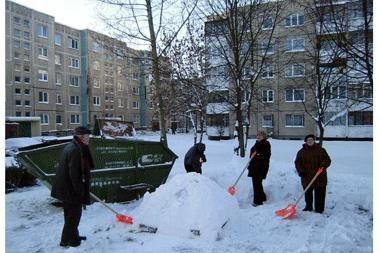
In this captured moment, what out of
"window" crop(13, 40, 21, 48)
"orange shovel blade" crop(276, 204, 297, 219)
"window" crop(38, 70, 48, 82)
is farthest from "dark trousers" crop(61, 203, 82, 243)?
"window" crop(38, 70, 48, 82)

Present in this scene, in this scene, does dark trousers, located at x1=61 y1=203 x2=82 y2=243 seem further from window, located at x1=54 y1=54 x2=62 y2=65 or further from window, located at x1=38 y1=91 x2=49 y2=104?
window, located at x1=54 y1=54 x2=62 y2=65

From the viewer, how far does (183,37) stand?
57.8 ft

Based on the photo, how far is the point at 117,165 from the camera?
8.67 m

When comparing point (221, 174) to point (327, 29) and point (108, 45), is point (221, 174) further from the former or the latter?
point (108, 45)

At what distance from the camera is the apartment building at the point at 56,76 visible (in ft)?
147

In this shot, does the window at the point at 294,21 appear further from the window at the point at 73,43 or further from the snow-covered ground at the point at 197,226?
the window at the point at 73,43

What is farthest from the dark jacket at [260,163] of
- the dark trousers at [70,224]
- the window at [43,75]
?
the window at [43,75]

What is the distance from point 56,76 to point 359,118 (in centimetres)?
3733

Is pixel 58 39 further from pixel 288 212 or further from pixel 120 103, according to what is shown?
pixel 288 212

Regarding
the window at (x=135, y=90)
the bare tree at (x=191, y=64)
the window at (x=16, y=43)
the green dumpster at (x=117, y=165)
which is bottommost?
the green dumpster at (x=117, y=165)

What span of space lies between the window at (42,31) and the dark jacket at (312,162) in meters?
46.9

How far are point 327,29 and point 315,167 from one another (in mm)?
3001

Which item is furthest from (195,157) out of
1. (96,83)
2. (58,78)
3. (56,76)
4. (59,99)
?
(96,83)
